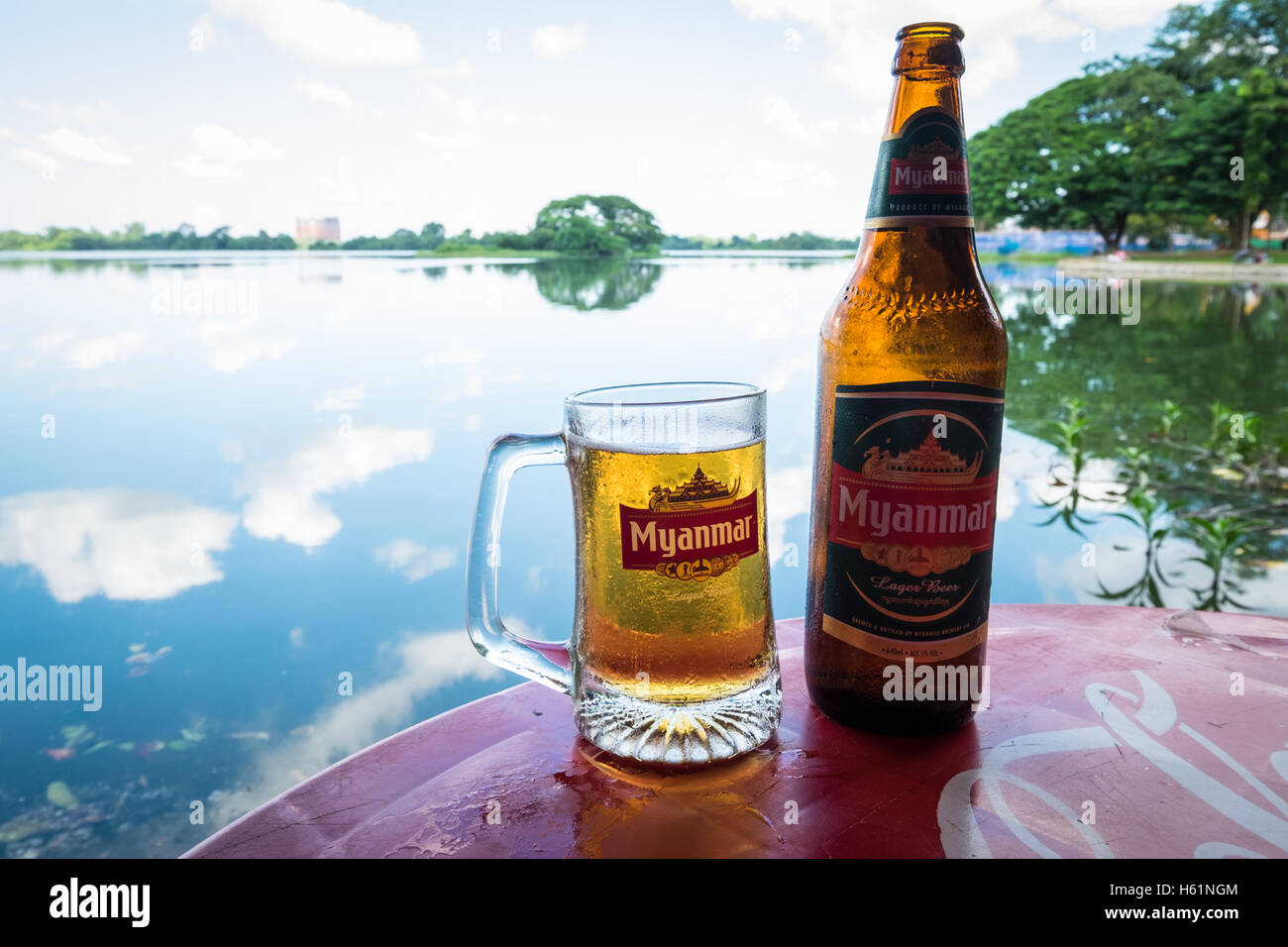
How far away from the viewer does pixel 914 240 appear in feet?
3.15

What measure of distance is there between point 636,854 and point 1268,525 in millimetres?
5934

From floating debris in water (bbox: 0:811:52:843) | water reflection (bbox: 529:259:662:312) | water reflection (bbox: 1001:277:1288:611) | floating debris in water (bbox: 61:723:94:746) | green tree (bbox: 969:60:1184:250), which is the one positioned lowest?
floating debris in water (bbox: 0:811:52:843)

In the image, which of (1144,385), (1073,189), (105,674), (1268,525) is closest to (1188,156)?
(1073,189)

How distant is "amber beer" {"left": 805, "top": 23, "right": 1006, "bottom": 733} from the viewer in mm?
875

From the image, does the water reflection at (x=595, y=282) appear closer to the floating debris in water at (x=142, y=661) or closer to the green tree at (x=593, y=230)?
the green tree at (x=593, y=230)

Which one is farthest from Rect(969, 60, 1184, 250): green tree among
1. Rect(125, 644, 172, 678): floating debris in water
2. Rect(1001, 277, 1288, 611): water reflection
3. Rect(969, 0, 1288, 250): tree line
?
Rect(125, 644, 172, 678): floating debris in water

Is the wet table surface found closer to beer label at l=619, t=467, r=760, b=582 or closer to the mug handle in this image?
the mug handle

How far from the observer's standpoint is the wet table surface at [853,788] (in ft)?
2.58

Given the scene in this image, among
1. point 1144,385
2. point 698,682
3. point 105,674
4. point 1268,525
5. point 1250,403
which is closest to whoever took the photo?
point 698,682

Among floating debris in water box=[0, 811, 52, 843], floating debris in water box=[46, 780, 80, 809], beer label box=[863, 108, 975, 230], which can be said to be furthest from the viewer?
floating debris in water box=[46, 780, 80, 809]

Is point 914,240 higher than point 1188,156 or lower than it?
lower

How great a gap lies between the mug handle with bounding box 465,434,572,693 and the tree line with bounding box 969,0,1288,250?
1926 cm
